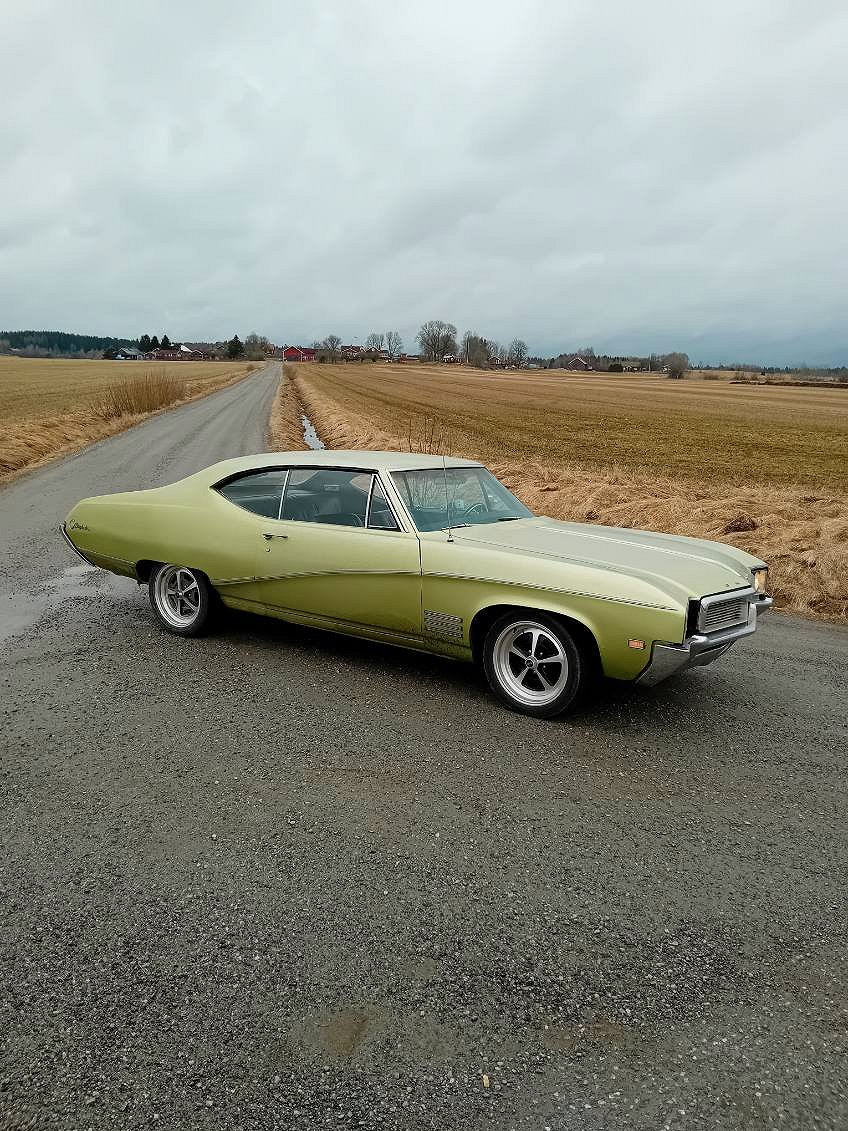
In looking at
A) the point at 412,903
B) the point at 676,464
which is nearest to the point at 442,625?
the point at 412,903

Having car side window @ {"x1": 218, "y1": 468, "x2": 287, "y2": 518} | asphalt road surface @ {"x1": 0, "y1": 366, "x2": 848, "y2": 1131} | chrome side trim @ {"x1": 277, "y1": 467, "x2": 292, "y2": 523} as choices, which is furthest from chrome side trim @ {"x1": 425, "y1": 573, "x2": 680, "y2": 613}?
car side window @ {"x1": 218, "y1": 468, "x2": 287, "y2": 518}

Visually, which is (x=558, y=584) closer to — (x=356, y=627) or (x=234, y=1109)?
(x=356, y=627)

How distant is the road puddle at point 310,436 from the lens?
1918 cm

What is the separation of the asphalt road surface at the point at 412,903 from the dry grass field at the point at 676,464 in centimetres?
340

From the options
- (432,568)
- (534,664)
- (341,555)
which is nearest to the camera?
(534,664)

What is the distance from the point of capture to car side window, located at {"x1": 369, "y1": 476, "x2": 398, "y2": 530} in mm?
4355

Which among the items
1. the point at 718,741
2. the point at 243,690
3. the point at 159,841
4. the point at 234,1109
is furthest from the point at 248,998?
the point at 718,741

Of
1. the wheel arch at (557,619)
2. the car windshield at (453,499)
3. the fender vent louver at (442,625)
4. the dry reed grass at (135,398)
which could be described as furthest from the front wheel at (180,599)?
the dry reed grass at (135,398)

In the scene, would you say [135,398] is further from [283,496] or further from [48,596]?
[283,496]

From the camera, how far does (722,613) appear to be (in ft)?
12.3

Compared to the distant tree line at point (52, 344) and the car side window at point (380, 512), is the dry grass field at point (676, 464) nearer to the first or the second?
the car side window at point (380, 512)

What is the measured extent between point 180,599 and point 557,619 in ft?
9.03

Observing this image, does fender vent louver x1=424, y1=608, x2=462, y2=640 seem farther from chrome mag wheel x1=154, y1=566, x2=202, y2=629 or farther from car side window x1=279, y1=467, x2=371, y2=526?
chrome mag wheel x1=154, y1=566, x2=202, y2=629

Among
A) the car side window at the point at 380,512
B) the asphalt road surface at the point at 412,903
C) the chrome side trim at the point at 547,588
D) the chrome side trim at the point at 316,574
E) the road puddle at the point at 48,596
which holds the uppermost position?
the car side window at the point at 380,512
